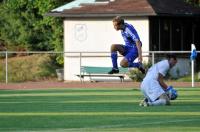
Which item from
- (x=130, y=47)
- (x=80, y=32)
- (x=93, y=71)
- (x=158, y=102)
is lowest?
(x=93, y=71)

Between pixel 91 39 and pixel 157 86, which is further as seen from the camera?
pixel 91 39

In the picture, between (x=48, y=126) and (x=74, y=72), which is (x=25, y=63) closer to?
(x=74, y=72)

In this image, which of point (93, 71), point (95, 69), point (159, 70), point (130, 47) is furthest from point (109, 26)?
point (159, 70)

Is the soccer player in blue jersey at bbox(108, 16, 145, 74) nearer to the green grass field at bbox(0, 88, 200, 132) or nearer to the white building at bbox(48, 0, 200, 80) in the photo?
the green grass field at bbox(0, 88, 200, 132)

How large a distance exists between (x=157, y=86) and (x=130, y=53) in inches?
93.8

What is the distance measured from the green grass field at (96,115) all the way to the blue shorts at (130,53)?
107 centimetres

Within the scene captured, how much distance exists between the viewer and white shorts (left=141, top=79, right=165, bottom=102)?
63.0ft

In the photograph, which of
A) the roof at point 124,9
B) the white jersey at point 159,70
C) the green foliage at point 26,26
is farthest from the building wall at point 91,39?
the white jersey at point 159,70

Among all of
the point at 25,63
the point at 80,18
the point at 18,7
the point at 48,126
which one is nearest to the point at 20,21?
the point at 18,7

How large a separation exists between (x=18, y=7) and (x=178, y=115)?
133ft

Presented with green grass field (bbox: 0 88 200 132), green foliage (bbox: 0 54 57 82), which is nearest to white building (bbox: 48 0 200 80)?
green foliage (bbox: 0 54 57 82)

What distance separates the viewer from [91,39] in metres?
43.2

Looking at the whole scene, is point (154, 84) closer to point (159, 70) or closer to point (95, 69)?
point (159, 70)

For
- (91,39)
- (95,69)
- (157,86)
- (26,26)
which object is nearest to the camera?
(157,86)
